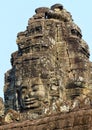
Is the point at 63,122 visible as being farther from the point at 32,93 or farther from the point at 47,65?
the point at 47,65

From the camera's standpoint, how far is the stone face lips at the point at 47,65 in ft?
105

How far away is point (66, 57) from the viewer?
35.5 m

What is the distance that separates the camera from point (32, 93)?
3155 centimetres

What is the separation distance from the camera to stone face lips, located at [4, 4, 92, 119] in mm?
32062

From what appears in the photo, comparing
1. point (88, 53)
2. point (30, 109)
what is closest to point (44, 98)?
point (30, 109)

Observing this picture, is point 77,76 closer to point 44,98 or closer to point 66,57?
point 66,57

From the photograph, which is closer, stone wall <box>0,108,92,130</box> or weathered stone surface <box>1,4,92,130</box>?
stone wall <box>0,108,92,130</box>

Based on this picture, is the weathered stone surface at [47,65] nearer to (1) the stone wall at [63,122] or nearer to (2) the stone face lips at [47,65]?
(2) the stone face lips at [47,65]

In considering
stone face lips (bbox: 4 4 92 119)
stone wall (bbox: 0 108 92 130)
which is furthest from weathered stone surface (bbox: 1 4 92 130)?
stone wall (bbox: 0 108 92 130)

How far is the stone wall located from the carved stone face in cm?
1174

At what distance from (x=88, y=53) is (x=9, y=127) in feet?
58.9

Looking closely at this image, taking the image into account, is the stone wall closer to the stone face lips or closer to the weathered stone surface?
the weathered stone surface

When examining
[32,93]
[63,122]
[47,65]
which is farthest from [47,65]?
[63,122]

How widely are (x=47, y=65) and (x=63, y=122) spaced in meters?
15.0
